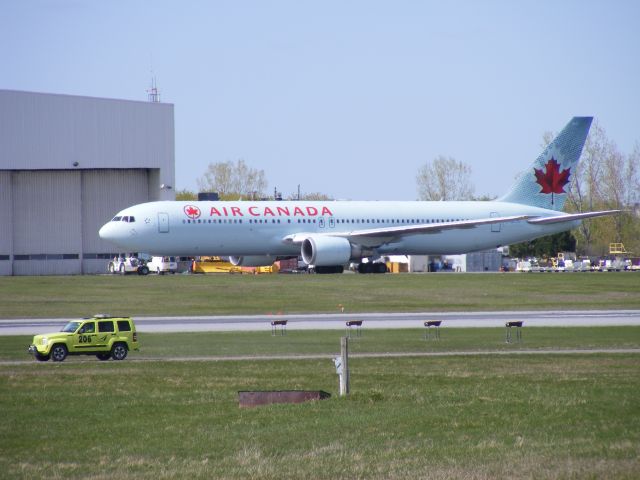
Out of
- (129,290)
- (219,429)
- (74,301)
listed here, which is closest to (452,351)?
(219,429)

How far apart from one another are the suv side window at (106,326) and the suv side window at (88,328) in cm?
16

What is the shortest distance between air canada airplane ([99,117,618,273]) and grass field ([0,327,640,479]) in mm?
37457

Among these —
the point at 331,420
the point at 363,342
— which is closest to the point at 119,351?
the point at 363,342

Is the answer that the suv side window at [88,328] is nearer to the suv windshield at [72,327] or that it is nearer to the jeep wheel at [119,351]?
the suv windshield at [72,327]

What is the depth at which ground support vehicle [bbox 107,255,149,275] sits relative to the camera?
79812 mm

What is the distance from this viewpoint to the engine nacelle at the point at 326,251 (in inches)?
2680

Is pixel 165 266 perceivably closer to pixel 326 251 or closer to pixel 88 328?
pixel 326 251

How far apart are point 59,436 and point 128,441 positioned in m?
1.37

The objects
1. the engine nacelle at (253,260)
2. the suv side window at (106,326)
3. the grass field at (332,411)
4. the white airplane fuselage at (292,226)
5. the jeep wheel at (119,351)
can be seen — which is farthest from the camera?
the engine nacelle at (253,260)

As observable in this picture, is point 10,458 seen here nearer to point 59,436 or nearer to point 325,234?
point 59,436

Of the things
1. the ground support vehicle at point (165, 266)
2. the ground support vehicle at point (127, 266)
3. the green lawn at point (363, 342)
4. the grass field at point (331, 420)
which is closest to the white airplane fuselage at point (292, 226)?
the ground support vehicle at point (127, 266)

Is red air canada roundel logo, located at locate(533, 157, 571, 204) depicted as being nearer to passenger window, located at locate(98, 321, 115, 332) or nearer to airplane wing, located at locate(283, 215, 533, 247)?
Answer: airplane wing, located at locate(283, 215, 533, 247)

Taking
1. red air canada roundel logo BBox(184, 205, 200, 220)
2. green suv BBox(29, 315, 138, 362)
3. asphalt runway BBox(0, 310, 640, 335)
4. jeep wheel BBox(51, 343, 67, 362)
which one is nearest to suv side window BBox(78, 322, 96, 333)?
green suv BBox(29, 315, 138, 362)

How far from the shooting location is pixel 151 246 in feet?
220
